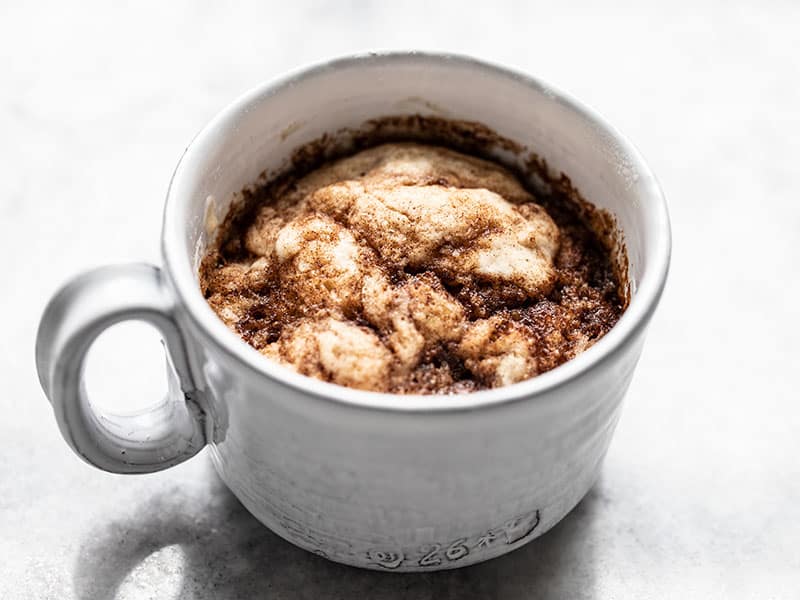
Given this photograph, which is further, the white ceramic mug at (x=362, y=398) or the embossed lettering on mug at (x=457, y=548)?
the embossed lettering on mug at (x=457, y=548)

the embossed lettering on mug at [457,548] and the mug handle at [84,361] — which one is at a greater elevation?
the mug handle at [84,361]

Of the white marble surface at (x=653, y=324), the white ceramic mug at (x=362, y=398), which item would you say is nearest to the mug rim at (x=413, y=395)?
the white ceramic mug at (x=362, y=398)

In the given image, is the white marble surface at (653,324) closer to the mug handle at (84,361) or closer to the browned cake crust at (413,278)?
the mug handle at (84,361)

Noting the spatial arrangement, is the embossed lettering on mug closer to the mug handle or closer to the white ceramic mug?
the white ceramic mug

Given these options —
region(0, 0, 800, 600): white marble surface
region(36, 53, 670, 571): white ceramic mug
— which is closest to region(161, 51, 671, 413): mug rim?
region(36, 53, 670, 571): white ceramic mug

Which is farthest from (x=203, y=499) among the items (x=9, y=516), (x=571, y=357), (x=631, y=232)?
(x=631, y=232)

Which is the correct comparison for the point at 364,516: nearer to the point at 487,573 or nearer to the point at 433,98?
the point at 487,573

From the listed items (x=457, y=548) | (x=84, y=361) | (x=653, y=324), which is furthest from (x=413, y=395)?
(x=653, y=324)
